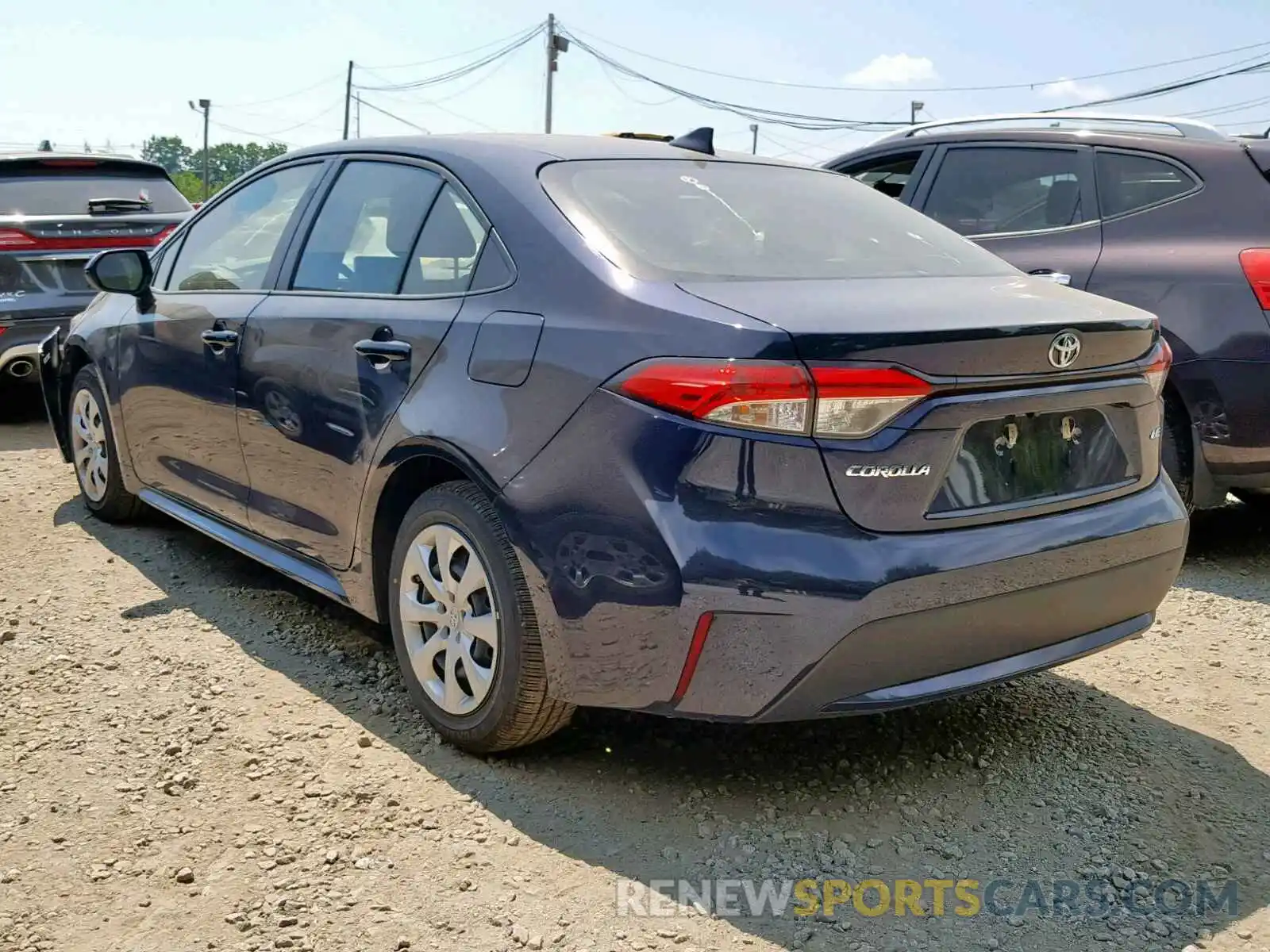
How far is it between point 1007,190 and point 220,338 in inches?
135

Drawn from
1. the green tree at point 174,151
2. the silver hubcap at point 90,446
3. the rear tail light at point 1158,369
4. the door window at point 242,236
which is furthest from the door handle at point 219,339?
the green tree at point 174,151

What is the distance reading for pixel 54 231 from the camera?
737cm

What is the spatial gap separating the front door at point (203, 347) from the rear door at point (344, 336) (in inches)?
5.8

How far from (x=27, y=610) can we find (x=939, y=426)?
124 inches

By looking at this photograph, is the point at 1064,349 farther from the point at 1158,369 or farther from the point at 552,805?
the point at 552,805

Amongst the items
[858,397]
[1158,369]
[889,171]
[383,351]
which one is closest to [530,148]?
[383,351]

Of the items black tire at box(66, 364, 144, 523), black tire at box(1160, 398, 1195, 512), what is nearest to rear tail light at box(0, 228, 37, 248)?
black tire at box(66, 364, 144, 523)

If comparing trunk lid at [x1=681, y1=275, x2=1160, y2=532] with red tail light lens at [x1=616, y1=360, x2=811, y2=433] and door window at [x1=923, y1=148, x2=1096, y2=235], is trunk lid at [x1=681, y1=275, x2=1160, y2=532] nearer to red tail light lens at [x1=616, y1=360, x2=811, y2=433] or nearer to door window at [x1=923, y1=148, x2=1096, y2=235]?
red tail light lens at [x1=616, y1=360, x2=811, y2=433]

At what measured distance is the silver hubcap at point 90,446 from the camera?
5.11m

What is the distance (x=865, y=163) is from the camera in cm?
596

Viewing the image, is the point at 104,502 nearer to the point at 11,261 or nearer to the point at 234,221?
the point at 234,221

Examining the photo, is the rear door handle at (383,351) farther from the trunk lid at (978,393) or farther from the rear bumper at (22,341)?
the rear bumper at (22,341)

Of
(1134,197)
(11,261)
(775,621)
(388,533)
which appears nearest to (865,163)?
(1134,197)

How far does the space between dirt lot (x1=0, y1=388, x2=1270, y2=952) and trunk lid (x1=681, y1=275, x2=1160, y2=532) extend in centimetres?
75
